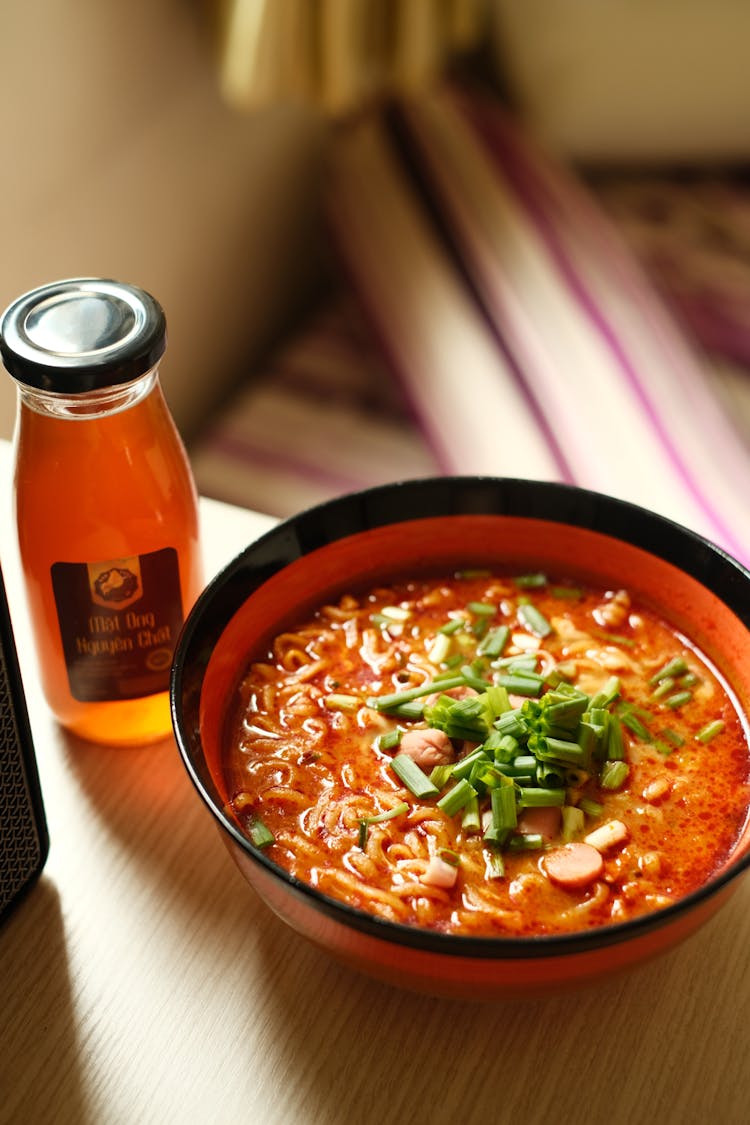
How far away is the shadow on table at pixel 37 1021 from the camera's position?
944 millimetres

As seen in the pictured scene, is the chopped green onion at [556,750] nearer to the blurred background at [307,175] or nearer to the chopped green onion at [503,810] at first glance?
the chopped green onion at [503,810]

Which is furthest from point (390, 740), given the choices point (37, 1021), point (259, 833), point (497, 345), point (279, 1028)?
point (497, 345)

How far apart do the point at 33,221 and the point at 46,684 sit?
1.13 m

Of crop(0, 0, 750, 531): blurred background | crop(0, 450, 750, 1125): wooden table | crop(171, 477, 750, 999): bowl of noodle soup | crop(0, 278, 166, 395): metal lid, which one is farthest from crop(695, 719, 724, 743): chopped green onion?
crop(0, 0, 750, 531): blurred background

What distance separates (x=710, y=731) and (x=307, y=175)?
2.07 meters

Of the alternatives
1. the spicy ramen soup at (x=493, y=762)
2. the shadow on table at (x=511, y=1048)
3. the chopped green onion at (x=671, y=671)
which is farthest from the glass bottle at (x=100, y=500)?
the chopped green onion at (x=671, y=671)

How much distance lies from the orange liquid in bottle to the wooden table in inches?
8.5

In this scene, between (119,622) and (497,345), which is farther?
(497,345)

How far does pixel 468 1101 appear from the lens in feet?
3.10

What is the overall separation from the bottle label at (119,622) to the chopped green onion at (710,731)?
499 millimetres

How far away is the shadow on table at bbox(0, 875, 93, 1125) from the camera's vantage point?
3.10ft

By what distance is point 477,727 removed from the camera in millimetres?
1085

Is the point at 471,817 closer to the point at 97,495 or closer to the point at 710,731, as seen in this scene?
the point at 710,731

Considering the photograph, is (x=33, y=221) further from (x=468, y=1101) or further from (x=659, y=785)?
(x=468, y=1101)
